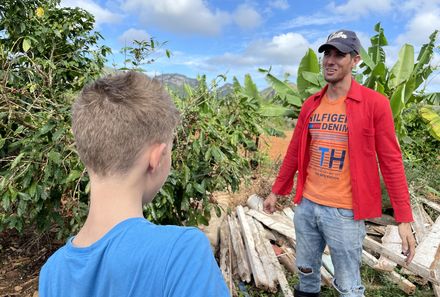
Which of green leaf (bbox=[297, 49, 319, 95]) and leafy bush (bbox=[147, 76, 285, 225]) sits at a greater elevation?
green leaf (bbox=[297, 49, 319, 95])

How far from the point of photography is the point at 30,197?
8.29 ft

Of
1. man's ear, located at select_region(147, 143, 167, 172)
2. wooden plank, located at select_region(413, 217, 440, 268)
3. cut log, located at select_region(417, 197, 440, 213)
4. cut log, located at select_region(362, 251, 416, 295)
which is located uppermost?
man's ear, located at select_region(147, 143, 167, 172)

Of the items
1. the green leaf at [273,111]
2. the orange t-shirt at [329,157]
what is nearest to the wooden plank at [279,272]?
Answer: the orange t-shirt at [329,157]

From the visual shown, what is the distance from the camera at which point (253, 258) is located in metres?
3.79

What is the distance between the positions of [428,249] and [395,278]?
1.92 feet

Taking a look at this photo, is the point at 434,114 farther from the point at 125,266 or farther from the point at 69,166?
the point at 125,266

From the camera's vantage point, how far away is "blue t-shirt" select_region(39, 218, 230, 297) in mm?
756

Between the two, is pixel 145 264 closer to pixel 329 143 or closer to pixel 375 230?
pixel 329 143

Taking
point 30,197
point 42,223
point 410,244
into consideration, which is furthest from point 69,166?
point 410,244

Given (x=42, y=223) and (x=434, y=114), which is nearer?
(x=42, y=223)

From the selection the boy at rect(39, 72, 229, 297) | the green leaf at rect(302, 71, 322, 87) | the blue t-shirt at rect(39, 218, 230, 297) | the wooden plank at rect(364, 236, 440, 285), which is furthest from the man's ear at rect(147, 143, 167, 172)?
the green leaf at rect(302, 71, 322, 87)

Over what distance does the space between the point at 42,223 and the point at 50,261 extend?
93.7 inches

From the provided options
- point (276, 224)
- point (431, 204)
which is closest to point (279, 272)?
point (276, 224)

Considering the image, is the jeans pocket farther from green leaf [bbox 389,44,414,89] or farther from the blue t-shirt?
green leaf [bbox 389,44,414,89]
